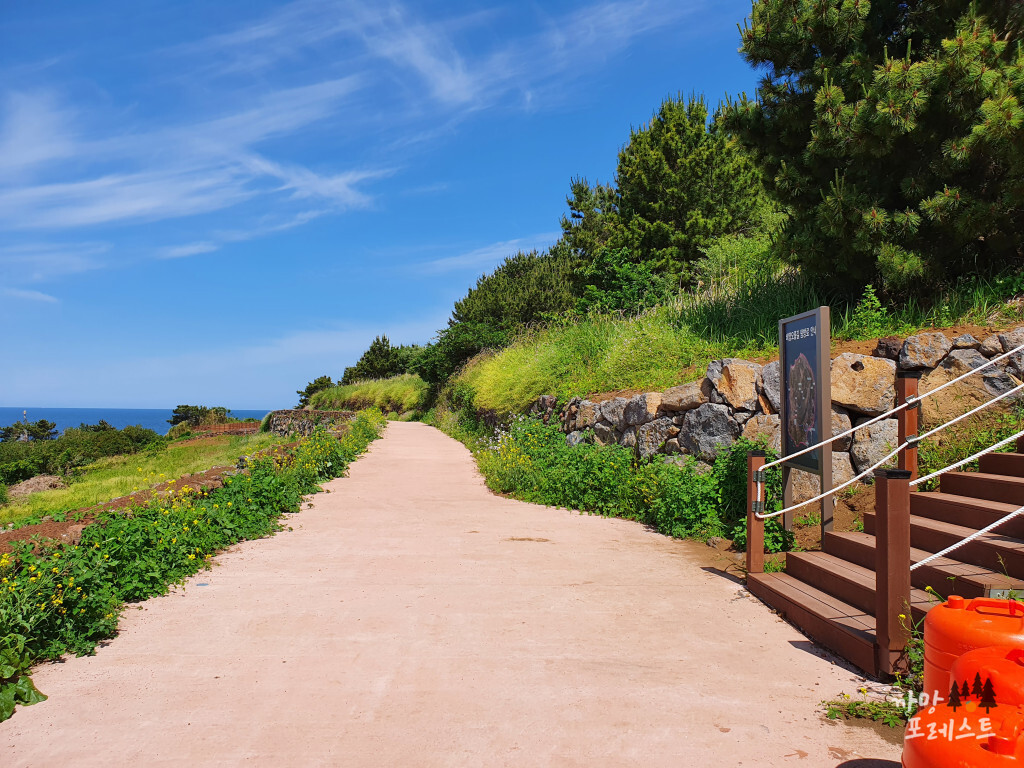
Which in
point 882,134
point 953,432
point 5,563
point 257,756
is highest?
point 882,134

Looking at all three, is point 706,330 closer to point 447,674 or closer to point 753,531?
point 753,531

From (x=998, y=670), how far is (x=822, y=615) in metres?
2.37

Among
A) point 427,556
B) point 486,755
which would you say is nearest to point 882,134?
point 427,556

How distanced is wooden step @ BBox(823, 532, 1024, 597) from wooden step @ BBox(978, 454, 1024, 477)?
0.94m

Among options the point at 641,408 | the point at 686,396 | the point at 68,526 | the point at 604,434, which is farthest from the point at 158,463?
the point at 686,396

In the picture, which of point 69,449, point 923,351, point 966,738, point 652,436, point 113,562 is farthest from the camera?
point 69,449

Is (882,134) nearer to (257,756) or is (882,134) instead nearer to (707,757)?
(707,757)

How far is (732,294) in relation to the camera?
11.4 m

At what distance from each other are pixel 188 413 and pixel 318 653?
45.8 meters

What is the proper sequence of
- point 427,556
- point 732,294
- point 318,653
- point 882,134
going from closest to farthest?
1. point 318,653
2. point 427,556
3. point 882,134
4. point 732,294

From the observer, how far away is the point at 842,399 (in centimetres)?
717

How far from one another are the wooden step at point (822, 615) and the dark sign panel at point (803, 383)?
1.15 meters

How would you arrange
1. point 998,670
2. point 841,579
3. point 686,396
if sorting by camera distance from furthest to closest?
point 686,396
point 841,579
point 998,670

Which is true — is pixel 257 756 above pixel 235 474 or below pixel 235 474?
below
